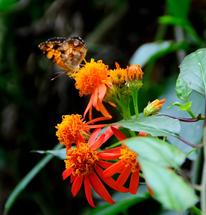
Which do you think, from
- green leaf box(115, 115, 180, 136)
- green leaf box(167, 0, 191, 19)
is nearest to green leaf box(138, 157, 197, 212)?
green leaf box(115, 115, 180, 136)

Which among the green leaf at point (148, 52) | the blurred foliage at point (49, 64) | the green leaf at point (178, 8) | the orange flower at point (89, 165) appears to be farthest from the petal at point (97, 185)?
the blurred foliage at point (49, 64)

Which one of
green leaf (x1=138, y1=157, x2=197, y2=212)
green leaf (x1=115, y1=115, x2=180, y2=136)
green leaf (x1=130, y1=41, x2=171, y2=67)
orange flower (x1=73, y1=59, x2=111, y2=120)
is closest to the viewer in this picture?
green leaf (x1=138, y1=157, x2=197, y2=212)

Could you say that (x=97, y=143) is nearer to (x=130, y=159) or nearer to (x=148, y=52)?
(x=130, y=159)

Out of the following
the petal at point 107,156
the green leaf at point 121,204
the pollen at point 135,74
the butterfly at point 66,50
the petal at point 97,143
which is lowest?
the green leaf at point 121,204

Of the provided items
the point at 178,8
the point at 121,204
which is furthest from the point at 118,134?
the point at 178,8

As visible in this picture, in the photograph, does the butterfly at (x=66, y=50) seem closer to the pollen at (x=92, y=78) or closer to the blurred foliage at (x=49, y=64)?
the pollen at (x=92, y=78)

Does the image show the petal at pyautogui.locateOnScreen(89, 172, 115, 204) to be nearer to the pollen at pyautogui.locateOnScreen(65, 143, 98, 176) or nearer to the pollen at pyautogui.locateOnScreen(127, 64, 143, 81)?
the pollen at pyautogui.locateOnScreen(65, 143, 98, 176)
